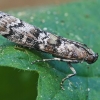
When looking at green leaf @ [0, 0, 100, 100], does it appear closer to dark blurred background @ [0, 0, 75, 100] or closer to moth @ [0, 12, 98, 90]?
moth @ [0, 12, 98, 90]

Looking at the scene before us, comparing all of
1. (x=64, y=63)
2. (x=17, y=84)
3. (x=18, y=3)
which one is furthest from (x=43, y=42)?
(x=18, y=3)

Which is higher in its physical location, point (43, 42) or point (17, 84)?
point (43, 42)

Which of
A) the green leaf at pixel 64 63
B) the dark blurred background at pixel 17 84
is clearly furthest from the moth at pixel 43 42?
the dark blurred background at pixel 17 84

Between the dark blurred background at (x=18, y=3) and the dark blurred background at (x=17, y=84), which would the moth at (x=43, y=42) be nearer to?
the dark blurred background at (x=17, y=84)

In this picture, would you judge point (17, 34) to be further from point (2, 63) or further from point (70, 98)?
point (70, 98)

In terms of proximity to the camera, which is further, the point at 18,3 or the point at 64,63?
the point at 18,3

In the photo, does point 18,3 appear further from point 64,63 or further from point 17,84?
point 64,63
